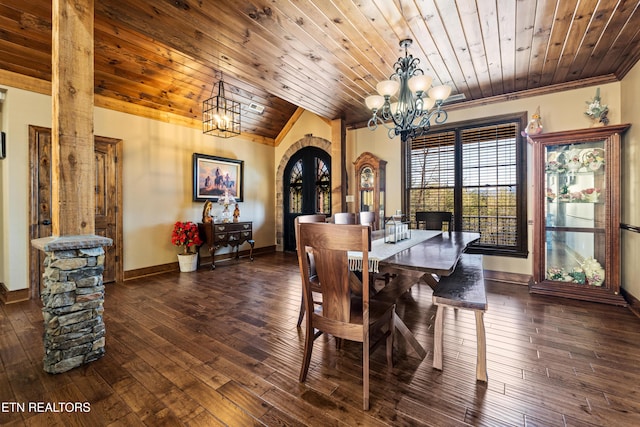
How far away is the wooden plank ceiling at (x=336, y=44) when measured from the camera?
2.24 m

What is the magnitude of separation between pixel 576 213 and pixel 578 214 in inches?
0.9

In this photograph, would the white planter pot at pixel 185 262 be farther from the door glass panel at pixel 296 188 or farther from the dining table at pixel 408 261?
the dining table at pixel 408 261

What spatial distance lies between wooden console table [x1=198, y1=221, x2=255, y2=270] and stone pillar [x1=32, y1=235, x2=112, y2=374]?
2795 mm

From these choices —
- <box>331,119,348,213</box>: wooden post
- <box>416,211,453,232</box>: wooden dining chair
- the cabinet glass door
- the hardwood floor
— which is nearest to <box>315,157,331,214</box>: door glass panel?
<box>331,119,348,213</box>: wooden post

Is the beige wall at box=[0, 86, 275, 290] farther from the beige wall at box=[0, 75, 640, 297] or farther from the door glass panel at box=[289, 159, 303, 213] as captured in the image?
the door glass panel at box=[289, 159, 303, 213]

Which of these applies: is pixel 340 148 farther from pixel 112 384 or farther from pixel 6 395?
pixel 6 395

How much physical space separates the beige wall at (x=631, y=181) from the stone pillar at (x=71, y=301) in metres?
5.01

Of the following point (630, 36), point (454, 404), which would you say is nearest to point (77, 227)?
point (454, 404)

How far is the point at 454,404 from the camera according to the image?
155 cm

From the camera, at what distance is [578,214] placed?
3.39 metres

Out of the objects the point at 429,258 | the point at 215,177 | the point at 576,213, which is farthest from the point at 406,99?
the point at 215,177

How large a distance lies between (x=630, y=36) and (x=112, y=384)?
16.7 ft

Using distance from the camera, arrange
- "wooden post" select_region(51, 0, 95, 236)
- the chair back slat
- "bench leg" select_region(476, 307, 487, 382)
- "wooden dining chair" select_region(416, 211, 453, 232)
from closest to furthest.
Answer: the chair back slat, "bench leg" select_region(476, 307, 487, 382), "wooden post" select_region(51, 0, 95, 236), "wooden dining chair" select_region(416, 211, 453, 232)

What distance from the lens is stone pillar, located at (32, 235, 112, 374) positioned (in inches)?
72.4
